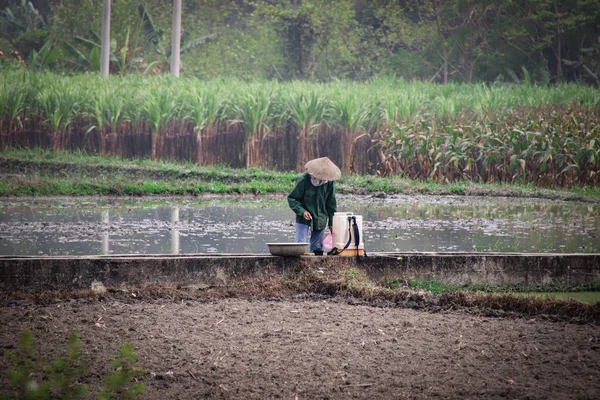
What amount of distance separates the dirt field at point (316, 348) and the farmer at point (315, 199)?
1699 millimetres

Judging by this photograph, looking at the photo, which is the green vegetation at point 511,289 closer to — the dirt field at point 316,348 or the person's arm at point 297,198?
the dirt field at point 316,348

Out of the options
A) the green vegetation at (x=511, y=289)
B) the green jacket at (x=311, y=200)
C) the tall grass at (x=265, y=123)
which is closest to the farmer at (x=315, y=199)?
the green jacket at (x=311, y=200)

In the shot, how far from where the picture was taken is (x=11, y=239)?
12.1m

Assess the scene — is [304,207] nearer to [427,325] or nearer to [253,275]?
[253,275]

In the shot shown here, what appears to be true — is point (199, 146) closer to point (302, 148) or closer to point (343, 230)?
point (302, 148)

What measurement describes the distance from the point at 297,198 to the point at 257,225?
4.40 metres

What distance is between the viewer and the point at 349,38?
4175 cm

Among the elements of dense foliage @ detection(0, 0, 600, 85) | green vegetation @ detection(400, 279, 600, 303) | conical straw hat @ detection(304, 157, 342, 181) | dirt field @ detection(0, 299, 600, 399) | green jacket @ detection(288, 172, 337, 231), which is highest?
dense foliage @ detection(0, 0, 600, 85)

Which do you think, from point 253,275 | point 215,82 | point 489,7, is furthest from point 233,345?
point 489,7

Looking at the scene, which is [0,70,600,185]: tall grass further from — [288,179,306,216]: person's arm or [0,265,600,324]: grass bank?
[0,265,600,324]: grass bank

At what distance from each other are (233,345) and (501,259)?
12.4ft

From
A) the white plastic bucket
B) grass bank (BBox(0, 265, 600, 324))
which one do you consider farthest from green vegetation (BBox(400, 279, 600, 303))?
the white plastic bucket

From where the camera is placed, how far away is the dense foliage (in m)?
36.3

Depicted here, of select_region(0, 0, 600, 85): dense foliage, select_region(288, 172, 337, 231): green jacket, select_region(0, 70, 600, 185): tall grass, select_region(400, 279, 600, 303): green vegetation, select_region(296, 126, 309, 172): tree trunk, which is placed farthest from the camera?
select_region(0, 0, 600, 85): dense foliage
